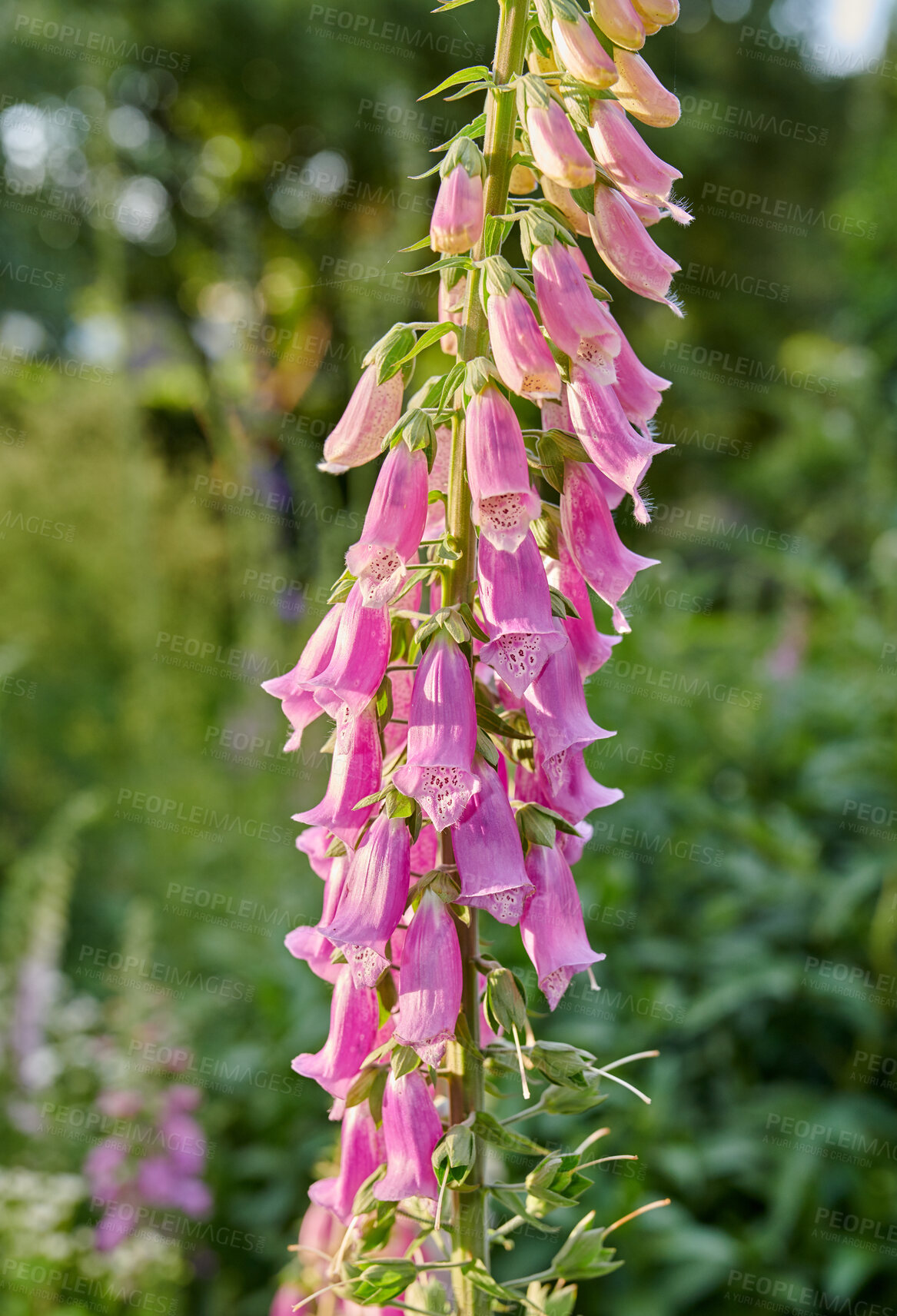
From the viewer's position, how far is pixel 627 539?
10.3 m

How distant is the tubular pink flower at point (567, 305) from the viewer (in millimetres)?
1000

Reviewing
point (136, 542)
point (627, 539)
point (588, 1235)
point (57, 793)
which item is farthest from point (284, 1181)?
point (627, 539)

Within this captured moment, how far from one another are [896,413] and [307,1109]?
16.9ft

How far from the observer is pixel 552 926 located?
1.08m

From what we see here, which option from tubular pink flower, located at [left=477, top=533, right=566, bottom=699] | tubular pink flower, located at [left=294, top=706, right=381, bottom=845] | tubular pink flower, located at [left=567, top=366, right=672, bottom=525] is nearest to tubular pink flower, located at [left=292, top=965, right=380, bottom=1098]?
tubular pink flower, located at [left=294, top=706, right=381, bottom=845]

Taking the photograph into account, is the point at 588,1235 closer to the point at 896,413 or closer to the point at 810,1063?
the point at 810,1063

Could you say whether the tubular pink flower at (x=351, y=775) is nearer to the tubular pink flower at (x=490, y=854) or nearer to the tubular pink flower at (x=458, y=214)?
the tubular pink flower at (x=490, y=854)

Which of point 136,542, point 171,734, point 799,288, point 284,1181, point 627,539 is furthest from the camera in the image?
point 799,288

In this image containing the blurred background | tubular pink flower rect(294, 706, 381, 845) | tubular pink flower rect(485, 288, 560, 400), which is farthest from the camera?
the blurred background

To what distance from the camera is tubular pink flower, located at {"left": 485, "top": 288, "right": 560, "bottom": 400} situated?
961 millimetres

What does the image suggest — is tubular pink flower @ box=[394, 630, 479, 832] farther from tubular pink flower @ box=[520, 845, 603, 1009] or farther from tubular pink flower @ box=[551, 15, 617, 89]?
tubular pink flower @ box=[551, 15, 617, 89]

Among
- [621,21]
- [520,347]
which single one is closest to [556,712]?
[520,347]

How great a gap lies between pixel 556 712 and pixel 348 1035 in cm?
42

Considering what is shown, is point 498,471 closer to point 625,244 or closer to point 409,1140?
point 625,244
